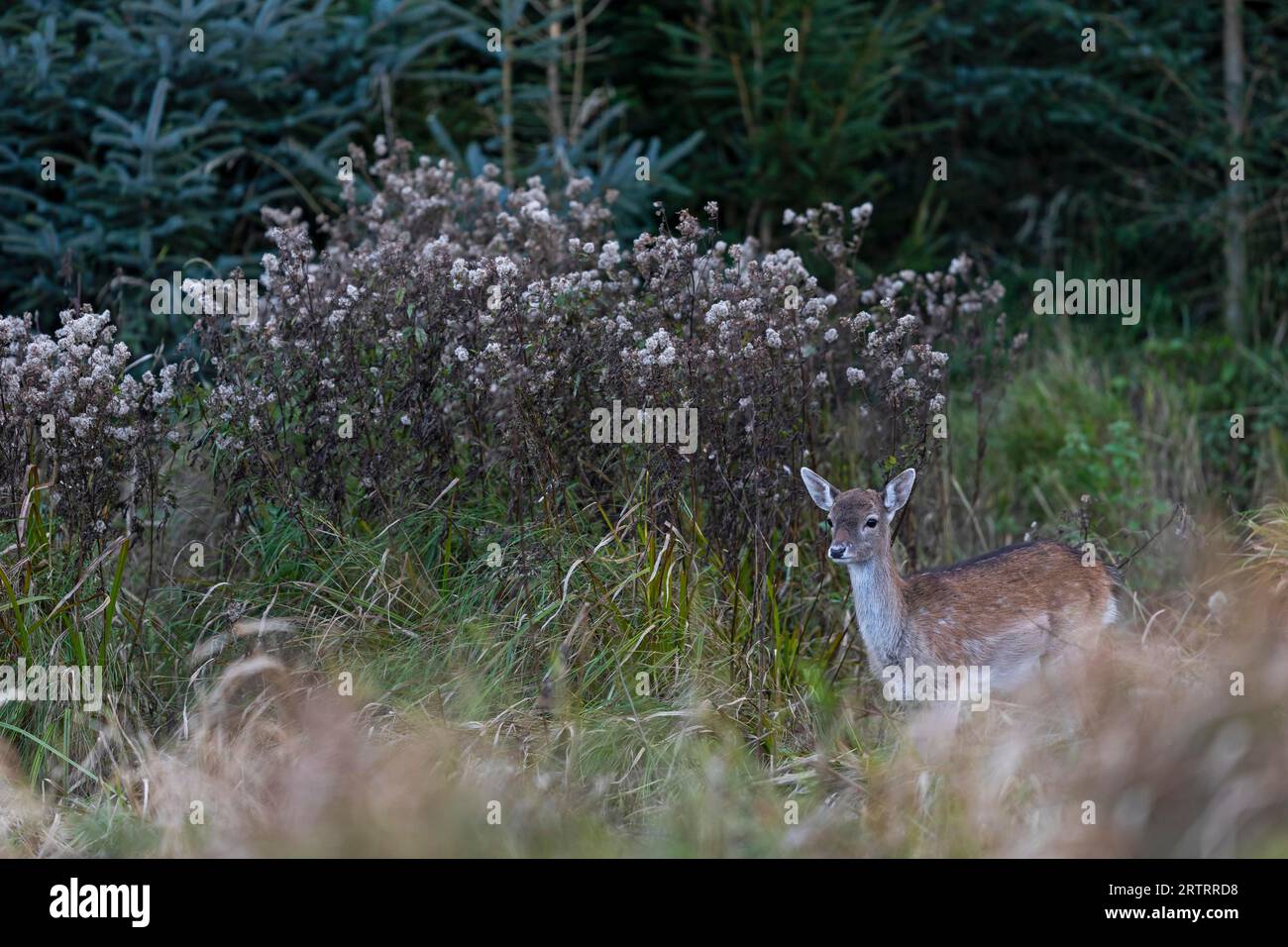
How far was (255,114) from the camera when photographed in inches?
425

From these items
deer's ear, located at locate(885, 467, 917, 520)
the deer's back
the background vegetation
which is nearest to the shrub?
the background vegetation

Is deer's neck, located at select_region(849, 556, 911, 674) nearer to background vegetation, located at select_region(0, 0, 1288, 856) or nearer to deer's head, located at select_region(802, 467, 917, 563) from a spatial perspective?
deer's head, located at select_region(802, 467, 917, 563)

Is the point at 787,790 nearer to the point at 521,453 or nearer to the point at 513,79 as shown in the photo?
the point at 521,453

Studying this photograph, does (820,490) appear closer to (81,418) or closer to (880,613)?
(880,613)

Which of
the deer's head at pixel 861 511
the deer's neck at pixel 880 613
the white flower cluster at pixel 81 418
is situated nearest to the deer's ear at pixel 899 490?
the deer's head at pixel 861 511

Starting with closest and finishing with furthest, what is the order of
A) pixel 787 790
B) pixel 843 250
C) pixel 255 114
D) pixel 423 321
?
pixel 787 790 → pixel 423 321 → pixel 843 250 → pixel 255 114

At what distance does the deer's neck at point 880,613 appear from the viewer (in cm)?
643

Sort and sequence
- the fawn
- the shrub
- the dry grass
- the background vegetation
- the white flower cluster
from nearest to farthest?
the dry grass → the background vegetation → the white flower cluster → the fawn → the shrub

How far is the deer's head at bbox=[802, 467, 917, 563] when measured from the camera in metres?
6.33

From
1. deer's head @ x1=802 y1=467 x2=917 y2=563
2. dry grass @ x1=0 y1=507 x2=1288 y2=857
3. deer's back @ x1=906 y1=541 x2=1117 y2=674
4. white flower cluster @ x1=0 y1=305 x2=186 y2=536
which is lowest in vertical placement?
dry grass @ x1=0 y1=507 x2=1288 y2=857

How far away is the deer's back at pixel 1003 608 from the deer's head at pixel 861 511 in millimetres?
336

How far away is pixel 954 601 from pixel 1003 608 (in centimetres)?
20

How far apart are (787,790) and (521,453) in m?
1.73

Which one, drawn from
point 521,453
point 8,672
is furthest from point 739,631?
point 8,672
